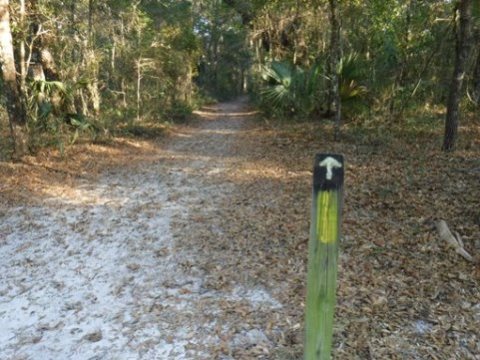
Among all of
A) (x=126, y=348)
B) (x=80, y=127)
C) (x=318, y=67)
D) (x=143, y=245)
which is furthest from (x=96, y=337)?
(x=318, y=67)

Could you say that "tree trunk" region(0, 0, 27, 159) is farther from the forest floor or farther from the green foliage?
the green foliage

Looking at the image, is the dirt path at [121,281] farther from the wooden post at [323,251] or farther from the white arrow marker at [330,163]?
the white arrow marker at [330,163]

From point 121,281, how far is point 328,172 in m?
2.99

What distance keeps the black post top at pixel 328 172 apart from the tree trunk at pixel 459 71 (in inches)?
266

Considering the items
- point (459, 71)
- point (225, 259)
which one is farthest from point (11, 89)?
point (459, 71)

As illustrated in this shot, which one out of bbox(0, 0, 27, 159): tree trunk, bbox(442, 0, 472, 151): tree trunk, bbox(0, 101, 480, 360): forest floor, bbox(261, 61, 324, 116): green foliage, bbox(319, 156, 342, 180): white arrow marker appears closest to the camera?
bbox(319, 156, 342, 180): white arrow marker

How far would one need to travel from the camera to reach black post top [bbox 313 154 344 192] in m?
2.00

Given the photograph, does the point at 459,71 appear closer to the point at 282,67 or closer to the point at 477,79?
the point at 477,79

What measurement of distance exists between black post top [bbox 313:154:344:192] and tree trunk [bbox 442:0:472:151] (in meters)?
6.76

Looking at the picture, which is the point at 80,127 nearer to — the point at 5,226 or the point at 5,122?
the point at 5,122

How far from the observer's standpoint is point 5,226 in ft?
18.6

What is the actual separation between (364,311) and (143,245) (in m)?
2.70

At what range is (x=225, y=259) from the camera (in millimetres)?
4641

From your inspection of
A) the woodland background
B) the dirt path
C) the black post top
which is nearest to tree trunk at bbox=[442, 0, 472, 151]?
the woodland background
